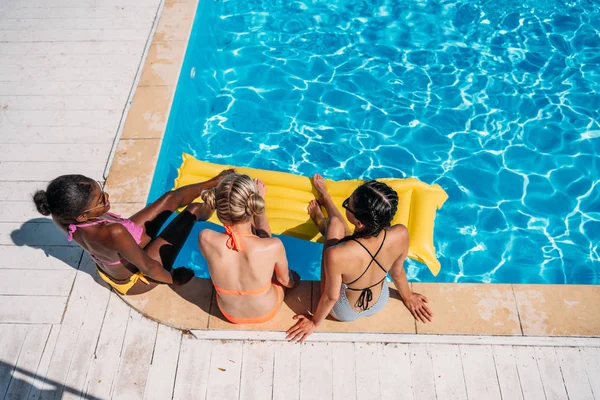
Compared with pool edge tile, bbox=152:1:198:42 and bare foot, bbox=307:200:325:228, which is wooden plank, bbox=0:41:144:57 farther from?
bare foot, bbox=307:200:325:228

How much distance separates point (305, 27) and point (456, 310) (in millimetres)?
5459

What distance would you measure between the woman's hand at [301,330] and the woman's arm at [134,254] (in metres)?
1.15

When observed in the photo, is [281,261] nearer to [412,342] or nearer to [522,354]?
[412,342]

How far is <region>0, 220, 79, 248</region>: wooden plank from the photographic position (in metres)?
4.59

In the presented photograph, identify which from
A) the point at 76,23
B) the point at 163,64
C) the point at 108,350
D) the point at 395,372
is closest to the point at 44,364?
the point at 108,350

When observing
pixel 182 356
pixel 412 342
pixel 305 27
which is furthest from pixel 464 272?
pixel 305 27

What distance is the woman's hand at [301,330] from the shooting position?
12.4 ft

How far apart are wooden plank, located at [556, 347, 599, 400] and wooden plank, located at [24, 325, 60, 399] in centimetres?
436

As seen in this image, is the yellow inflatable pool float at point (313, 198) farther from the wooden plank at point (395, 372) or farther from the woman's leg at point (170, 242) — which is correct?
the wooden plank at point (395, 372)

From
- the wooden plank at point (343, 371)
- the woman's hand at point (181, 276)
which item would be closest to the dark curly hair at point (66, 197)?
the woman's hand at point (181, 276)

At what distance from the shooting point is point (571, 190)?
18.4ft

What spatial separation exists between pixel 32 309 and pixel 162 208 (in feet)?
4.91

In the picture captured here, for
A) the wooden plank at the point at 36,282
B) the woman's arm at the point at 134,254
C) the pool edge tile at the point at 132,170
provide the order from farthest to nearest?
the pool edge tile at the point at 132,170 → the wooden plank at the point at 36,282 → the woman's arm at the point at 134,254

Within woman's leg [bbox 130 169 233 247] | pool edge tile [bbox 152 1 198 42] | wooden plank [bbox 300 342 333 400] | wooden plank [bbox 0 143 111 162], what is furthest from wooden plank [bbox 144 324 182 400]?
pool edge tile [bbox 152 1 198 42]
